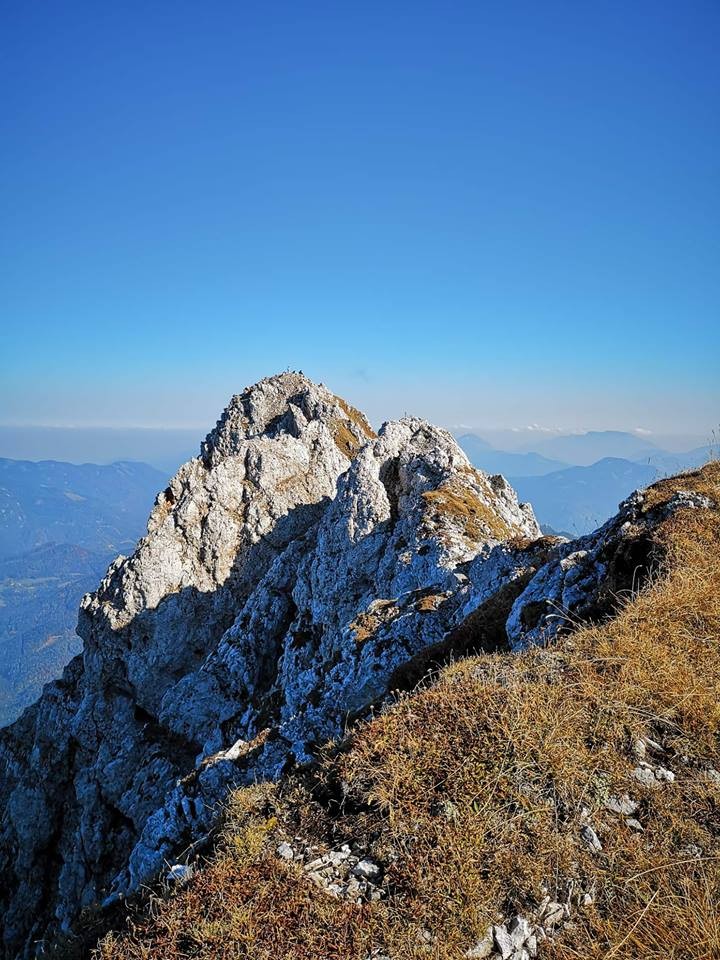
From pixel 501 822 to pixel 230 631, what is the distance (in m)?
30.9

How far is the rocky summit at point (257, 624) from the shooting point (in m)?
13.8

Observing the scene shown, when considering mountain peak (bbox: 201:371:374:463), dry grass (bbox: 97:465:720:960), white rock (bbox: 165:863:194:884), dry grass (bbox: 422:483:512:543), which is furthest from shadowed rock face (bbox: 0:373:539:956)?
dry grass (bbox: 97:465:720:960)

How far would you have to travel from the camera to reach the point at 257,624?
33.7 m

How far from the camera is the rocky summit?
1378cm

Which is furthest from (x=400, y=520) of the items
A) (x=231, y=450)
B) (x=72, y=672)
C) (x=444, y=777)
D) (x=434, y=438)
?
(x=72, y=672)

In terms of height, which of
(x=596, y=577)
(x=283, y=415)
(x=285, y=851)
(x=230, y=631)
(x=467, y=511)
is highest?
(x=283, y=415)

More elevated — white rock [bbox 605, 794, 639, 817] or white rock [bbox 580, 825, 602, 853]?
white rock [bbox 605, 794, 639, 817]

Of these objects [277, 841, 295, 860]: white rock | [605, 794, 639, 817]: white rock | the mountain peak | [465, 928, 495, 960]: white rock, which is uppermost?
the mountain peak

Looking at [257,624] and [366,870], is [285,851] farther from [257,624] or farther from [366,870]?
[257,624]

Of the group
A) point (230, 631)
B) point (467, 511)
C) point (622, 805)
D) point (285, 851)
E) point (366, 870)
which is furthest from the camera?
point (230, 631)

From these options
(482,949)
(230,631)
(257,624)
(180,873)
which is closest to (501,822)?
(482,949)

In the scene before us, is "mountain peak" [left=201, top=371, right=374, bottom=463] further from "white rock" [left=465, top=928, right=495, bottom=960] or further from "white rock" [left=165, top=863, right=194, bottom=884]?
"white rock" [left=465, top=928, right=495, bottom=960]

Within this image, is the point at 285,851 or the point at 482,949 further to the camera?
the point at 285,851

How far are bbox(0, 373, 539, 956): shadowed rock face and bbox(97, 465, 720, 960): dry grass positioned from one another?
23.8 feet
